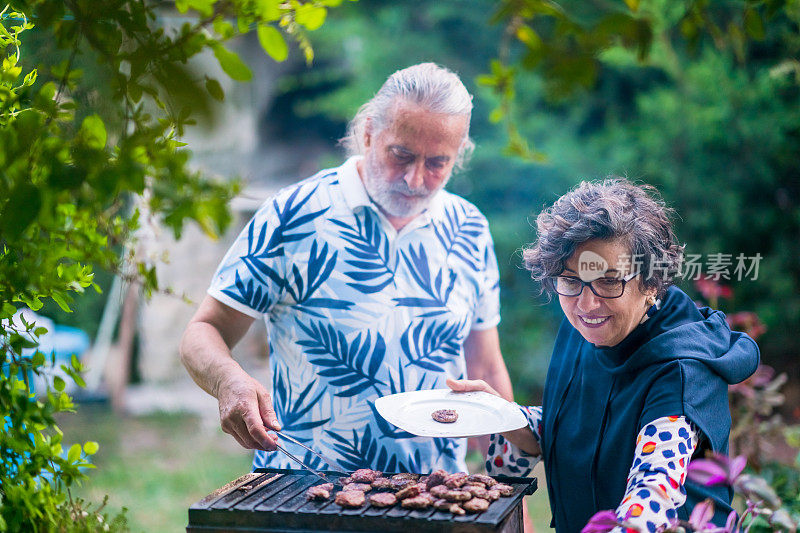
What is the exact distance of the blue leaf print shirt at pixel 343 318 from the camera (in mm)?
2223

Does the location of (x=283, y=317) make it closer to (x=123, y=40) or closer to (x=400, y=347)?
(x=400, y=347)

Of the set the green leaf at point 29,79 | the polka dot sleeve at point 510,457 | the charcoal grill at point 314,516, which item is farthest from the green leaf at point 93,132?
the polka dot sleeve at point 510,457

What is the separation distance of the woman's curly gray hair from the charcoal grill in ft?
1.94

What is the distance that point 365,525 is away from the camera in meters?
1.64

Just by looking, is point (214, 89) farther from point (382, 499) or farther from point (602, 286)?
point (602, 286)

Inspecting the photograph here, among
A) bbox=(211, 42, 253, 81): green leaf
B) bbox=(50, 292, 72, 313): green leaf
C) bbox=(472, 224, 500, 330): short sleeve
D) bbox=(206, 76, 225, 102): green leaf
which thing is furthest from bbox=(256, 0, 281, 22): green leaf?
bbox=(472, 224, 500, 330): short sleeve

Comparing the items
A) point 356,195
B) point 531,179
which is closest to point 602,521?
point 356,195

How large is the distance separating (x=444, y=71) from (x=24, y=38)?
3.87 feet

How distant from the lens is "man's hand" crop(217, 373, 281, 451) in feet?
6.10

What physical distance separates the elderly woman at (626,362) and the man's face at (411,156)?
1.27 feet

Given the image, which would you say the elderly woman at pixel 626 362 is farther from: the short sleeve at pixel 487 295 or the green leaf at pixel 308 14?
the green leaf at pixel 308 14

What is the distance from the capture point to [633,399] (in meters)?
1.86

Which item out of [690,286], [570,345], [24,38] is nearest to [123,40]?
[24,38]

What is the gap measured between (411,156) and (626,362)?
0.85 m
